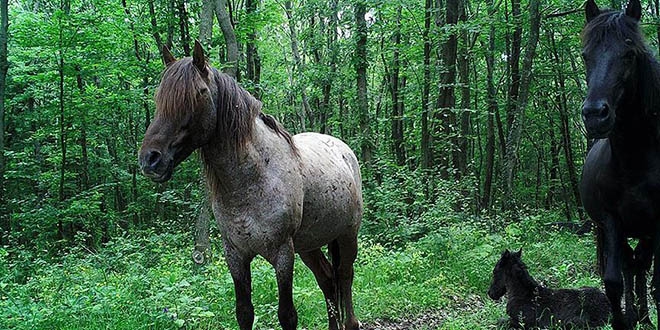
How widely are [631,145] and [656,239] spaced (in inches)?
29.3

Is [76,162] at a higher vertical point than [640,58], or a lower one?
lower

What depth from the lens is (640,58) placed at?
140 inches

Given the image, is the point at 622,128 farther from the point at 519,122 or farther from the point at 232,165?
the point at 519,122

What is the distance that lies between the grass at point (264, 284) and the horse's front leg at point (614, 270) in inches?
68.1

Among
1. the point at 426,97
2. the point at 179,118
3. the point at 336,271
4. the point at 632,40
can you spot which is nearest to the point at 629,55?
the point at 632,40

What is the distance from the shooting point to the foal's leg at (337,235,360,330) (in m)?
5.25

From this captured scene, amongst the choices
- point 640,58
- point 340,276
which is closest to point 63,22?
point 340,276

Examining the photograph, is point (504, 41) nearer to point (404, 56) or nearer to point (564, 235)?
point (404, 56)

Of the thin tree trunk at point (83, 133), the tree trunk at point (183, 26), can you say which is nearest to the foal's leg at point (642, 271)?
the tree trunk at point (183, 26)

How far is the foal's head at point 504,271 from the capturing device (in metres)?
5.91

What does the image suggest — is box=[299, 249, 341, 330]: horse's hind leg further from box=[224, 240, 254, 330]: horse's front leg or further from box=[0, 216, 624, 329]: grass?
box=[224, 240, 254, 330]: horse's front leg

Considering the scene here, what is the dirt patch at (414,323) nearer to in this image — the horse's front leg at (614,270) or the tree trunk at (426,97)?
the horse's front leg at (614,270)

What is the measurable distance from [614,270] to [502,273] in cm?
215

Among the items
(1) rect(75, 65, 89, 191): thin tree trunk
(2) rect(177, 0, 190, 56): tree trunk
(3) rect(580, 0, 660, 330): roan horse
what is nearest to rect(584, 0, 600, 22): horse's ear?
(3) rect(580, 0, 660, 330): roan horse
